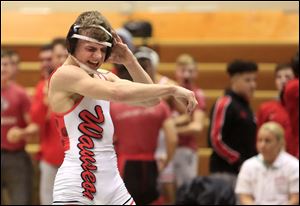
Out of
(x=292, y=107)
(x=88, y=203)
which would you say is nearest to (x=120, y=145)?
(x=292, y=107)

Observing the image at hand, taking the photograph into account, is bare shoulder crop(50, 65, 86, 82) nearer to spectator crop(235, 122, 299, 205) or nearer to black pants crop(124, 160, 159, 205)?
black pants crop(124, 160, 159, 205)

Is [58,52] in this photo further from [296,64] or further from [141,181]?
[296,64]

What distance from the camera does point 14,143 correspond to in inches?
324

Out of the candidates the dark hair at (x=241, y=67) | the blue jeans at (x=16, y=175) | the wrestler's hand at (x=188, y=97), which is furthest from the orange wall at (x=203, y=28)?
the wrestler's hand at (x=188, y=97)

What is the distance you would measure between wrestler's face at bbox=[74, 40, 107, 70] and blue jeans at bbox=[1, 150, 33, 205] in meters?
3.80

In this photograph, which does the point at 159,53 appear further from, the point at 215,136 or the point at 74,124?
the point at 74,124

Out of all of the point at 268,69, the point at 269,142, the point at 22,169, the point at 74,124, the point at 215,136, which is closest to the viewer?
the point at 74,124

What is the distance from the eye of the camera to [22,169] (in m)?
8.30

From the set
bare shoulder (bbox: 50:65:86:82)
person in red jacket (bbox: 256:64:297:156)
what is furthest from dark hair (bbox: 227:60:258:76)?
bare shoulder (bbox: 50:65:86:82)

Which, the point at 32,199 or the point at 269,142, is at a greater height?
the point at 269,142

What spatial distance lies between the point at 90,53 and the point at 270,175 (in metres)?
3.00

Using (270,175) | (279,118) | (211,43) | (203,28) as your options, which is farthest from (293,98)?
(203,28)

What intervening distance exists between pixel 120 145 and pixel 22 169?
4.67 ft

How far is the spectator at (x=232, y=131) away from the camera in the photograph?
25.3 ft
